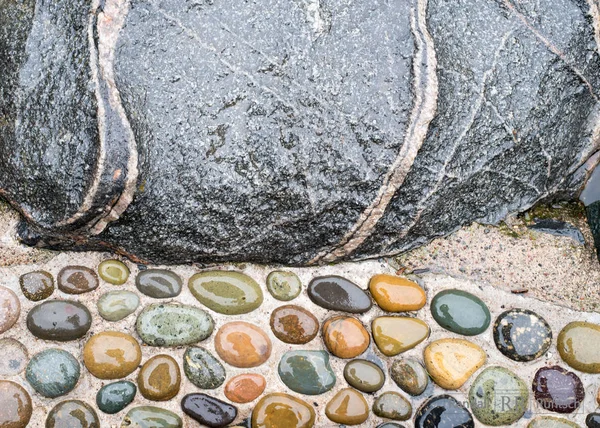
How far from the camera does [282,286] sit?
79.0 inches

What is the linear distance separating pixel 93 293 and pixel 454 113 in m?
1.31

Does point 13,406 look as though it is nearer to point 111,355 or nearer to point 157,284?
point 111,355

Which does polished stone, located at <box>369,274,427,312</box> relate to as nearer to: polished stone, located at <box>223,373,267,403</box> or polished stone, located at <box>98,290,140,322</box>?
polished stone, located at <box>223,373,267,403</box>

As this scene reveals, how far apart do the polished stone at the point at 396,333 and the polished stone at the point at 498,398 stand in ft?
0.80

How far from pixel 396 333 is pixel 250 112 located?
2.86 ft

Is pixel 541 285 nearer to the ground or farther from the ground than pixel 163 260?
farther from the ground

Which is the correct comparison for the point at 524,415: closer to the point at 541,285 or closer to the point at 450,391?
the point at 450,391

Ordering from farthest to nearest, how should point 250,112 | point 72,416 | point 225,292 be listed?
point 225,292
point 72,416
point 250,112

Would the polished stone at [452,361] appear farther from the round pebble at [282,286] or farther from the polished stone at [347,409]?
the round pebble at [282,286]

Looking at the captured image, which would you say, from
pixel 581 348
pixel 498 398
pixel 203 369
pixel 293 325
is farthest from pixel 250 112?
pixel 581 348

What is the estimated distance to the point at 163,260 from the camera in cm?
200

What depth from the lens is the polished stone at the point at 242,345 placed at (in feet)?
6.39

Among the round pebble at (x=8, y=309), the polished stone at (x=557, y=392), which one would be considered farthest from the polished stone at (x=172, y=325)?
the polished stone at (x=557, y=392)

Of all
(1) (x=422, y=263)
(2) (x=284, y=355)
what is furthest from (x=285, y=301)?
(1) (x=422, y=263)
